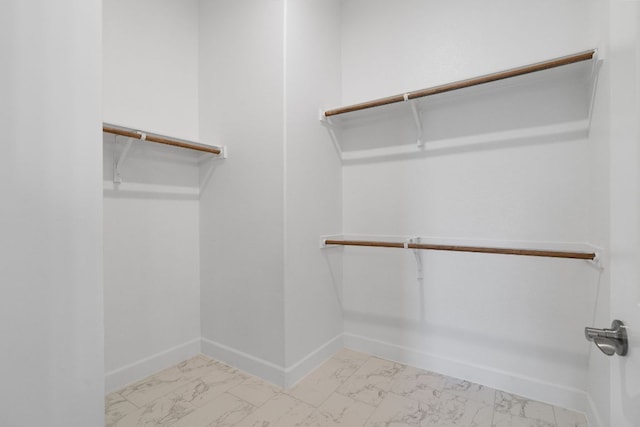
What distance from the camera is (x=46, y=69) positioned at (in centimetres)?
81

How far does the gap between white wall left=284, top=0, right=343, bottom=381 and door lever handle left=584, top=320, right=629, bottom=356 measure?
1.21 m

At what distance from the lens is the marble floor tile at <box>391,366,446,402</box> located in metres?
1.42

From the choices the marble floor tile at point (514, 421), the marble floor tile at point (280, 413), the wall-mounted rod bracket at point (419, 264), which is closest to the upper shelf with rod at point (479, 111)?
the wall-mounted rod bracket at point (419, 264)

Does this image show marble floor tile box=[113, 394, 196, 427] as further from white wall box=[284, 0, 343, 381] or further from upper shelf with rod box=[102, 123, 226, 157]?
upper shelf with rod box=[102, 123, 226, 157]

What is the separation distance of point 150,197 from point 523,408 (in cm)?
218

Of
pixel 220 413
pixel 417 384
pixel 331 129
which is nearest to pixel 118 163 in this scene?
pixel 331 129

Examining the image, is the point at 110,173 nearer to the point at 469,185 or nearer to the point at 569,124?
the point at 469,185

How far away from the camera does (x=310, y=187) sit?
66.2 inches

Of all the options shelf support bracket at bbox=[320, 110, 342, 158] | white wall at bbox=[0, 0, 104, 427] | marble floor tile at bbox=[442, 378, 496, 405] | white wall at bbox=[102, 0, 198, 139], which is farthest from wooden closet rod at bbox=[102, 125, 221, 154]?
marble floor tile at bbox=[442, 378, 496, 405]

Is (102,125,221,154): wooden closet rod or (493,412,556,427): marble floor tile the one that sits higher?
(102,125,221,154): wooden closet rod

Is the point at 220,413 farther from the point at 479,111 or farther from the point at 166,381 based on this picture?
the point at 479,111

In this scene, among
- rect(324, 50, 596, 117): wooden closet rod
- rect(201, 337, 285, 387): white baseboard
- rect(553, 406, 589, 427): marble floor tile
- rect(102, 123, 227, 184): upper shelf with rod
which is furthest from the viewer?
rect(201, 337, 285, 387): white baseboard

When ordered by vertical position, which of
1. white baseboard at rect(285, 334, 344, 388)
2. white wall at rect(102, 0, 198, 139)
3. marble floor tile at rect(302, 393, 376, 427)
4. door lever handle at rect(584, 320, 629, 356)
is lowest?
marble floor tile at rect(302, 393, 376, 427)

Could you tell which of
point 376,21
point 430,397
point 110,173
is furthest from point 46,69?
point 430,397
